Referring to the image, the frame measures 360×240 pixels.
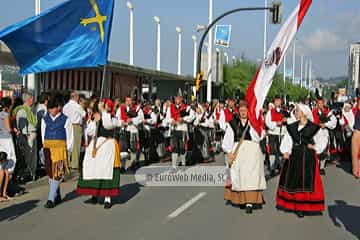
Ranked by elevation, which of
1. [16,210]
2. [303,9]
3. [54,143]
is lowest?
[16,210]

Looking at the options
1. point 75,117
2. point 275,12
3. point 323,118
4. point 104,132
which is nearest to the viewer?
point 104,132

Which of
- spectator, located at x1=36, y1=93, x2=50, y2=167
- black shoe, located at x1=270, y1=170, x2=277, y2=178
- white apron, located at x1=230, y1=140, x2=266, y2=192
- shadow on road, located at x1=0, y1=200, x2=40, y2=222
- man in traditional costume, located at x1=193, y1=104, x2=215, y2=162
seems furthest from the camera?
man in traditional costume, located at x1=193, y1=104, x2=215, y2=162

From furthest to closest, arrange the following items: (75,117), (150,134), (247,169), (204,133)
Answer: (204,133) → (150,134) → (75,117) → (247,169)

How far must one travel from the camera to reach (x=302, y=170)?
912cm

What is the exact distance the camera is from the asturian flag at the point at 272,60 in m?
7.91

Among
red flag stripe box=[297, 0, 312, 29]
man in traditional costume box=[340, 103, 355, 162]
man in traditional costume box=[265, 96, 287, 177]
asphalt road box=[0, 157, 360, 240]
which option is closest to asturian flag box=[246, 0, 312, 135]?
red flag stripe box=[297, 0, 312, 29]

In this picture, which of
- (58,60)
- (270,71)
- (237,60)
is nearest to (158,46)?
(237,60)

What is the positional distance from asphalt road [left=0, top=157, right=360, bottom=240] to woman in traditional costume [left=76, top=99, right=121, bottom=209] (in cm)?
33

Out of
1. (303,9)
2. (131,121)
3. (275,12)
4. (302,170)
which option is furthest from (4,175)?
(275,12)

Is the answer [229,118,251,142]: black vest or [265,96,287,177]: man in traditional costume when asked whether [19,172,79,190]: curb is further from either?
[265,96,287,177]: man in traditional costume

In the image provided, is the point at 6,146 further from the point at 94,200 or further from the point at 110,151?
the point at 110,151

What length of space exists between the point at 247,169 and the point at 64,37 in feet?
14.7

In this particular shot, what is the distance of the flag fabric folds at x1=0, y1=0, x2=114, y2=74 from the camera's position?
1079 cm

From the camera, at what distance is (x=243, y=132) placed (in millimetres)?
9461
